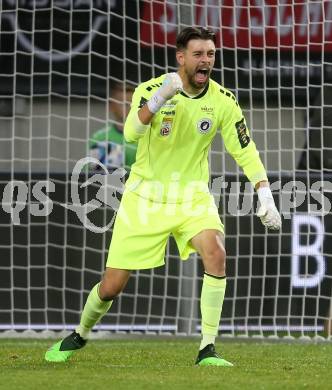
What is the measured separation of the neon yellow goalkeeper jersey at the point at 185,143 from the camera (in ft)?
23.5

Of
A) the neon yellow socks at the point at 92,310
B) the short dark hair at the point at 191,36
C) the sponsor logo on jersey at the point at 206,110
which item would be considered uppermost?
the short dark hair at the point at 191,36

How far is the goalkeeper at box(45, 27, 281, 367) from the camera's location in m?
7.07

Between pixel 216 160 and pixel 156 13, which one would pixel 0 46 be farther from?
pixel 216 160

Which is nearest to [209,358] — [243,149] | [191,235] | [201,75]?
[191,235]

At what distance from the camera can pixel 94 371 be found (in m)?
6.86

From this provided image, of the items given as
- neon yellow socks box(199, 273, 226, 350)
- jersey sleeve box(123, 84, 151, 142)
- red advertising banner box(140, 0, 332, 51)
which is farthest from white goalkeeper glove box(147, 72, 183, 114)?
red advertising banner box(140, 0, 332, 51)

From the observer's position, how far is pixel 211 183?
10344mm

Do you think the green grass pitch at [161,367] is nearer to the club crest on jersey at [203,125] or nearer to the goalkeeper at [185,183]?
the goalkeeper at [185,183]

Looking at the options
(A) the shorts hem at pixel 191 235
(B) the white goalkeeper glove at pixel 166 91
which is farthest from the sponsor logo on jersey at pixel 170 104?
(A) the shorts hem at pixel 191 235

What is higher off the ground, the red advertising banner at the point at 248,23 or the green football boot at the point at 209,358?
the red advertising banner at the point at 248,23

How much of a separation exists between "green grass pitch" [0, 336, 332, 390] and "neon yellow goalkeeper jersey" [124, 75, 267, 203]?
43.1 inches

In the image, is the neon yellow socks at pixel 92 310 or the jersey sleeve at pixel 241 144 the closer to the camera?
the jersey sleeve at pixel 241 144

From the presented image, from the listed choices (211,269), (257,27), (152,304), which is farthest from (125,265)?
(257,27)
